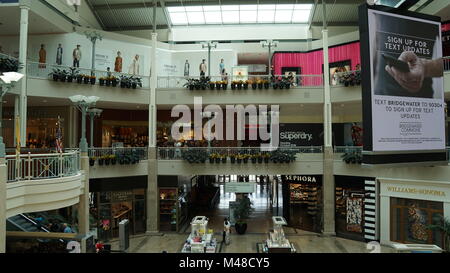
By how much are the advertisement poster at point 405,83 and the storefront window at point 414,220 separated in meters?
7.77

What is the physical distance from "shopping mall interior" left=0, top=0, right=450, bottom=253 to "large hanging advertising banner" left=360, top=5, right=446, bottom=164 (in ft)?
0.12

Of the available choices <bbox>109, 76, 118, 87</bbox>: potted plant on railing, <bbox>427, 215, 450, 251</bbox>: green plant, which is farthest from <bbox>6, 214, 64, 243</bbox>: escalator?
<bbox>427, 215, 450, 251</bbox>: green plant

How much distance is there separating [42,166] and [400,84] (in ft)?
34.6

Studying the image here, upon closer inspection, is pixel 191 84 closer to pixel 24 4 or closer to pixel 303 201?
pixel 24 4

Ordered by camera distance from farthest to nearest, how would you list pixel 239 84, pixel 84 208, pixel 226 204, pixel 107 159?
1. pixel 226 204
2. pixel 239 84
3. pixel 107 159
4. pixel 84 208

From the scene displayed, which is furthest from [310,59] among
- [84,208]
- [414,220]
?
[84,208]

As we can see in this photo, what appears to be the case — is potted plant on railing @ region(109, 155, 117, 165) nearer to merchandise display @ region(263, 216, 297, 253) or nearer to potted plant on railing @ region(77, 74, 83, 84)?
potted plant on railing @ region(77, 74, 83, 84)

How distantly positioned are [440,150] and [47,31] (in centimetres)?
2037

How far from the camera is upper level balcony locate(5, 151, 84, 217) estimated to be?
9133 mm

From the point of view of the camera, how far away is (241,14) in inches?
942

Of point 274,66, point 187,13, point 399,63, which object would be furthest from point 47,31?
point 399,63

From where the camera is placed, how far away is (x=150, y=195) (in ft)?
61.3

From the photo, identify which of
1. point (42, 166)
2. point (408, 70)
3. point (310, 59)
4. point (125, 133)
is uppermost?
point (310, 59)

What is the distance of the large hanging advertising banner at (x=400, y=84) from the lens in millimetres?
7488
